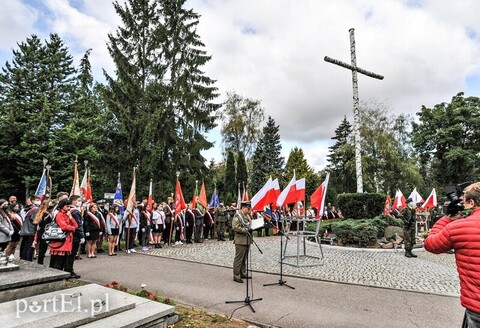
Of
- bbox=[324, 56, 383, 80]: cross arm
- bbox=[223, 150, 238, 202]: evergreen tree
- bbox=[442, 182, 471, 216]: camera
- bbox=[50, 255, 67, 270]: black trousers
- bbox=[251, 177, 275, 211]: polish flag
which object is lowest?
bbox=[50, 255, 67, 270]: black trousers

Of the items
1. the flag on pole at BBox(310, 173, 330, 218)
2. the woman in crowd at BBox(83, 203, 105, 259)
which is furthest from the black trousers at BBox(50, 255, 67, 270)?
the flag on pole at BBox(310, 173, 330, 218)

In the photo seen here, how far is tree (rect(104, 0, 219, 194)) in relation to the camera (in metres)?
25.8

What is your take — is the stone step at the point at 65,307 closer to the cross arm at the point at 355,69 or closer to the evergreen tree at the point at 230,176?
the cross arm at the point at 355,69

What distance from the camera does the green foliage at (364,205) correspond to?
1611 cm

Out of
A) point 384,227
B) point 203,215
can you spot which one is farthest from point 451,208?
point 203,215

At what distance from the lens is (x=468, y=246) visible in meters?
2.88

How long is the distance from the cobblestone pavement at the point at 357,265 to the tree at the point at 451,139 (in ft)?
112

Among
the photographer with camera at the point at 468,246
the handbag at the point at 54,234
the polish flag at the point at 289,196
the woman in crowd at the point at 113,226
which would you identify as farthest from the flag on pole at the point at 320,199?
the woman in crowd at the point at 113,226

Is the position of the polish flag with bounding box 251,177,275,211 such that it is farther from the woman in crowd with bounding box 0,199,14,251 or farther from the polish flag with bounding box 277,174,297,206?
the woman in crowd with bounding box 0,199,14,251

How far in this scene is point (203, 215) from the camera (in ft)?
55.0

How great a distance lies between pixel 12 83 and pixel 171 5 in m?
15.4

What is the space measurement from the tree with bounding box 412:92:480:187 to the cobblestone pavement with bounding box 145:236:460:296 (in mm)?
34063

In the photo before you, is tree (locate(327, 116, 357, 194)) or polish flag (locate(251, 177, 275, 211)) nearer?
polish flag (locate(251, 177, 275, 211))

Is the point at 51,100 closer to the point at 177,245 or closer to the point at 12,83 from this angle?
the point at 12,83
